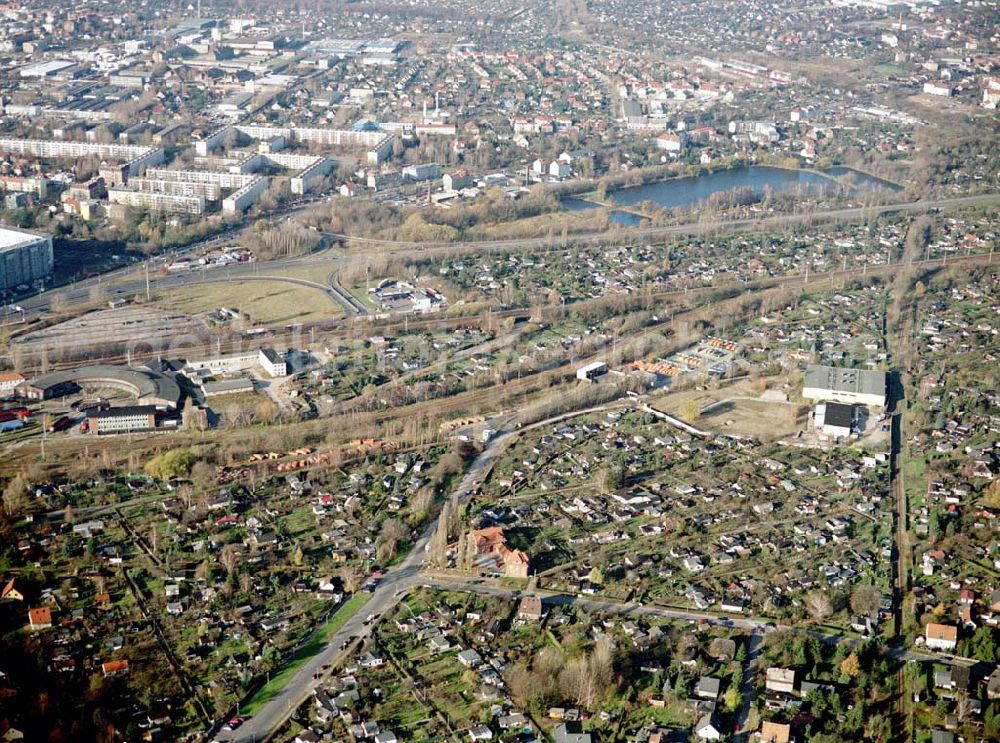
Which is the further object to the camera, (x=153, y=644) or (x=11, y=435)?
(x=11, y=435)

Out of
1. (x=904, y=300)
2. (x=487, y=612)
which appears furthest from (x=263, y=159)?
(x=487, y=612)

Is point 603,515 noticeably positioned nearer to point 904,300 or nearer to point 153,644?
point 153,644

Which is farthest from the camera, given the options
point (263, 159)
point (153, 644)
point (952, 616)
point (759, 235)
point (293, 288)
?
point (263, 159)

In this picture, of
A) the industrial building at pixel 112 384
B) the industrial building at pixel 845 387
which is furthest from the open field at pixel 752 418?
the industrial building at pixel 112 384

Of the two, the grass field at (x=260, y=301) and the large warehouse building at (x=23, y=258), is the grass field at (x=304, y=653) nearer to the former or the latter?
the grass field at (x=260, y=301)

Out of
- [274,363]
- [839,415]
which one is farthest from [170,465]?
[839,415]

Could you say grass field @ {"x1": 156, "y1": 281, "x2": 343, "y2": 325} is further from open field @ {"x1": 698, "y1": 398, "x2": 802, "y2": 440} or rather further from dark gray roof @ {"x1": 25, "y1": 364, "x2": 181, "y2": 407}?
open field @ {"x1": 698, "y1": 398, "x2": 802, "y2": 440}
